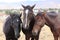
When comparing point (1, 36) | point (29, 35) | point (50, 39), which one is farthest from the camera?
point (1, 36)

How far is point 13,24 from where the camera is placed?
8711mm

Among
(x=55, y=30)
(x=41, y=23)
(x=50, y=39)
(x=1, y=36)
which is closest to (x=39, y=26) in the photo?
(x=41, y=23)

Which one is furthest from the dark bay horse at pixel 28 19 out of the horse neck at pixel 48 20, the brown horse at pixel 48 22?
the horse neck at pixel 48 20

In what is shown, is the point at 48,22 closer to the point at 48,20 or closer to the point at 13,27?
the point at 48,20

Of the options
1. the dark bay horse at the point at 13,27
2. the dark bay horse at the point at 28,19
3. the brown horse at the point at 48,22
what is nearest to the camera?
the dark bay horse at the point at 28,19

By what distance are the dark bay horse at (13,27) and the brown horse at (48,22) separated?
75cm

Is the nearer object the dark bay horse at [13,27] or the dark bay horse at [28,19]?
the dark bay horse at [28,19]

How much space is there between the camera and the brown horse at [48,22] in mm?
9062

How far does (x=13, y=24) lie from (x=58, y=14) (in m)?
2.21

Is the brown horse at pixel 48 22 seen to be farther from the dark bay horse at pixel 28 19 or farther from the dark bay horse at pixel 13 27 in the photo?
the dark bay horse at pixel 13 27

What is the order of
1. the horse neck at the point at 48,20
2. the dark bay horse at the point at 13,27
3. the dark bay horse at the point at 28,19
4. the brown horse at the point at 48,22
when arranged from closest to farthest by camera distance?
the dark bay horse at the point at 28,19 → the dark bay horse at the point at 13,27 → the brown horse at the point at 48,22 → the horse neck at the point at 48,20

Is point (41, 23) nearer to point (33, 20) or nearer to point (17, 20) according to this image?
point (33, 20)

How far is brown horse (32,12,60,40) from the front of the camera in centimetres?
906

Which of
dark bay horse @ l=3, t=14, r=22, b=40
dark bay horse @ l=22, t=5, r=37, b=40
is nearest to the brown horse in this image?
dark bay horse @ l=22, t=5, r=37, b=40
